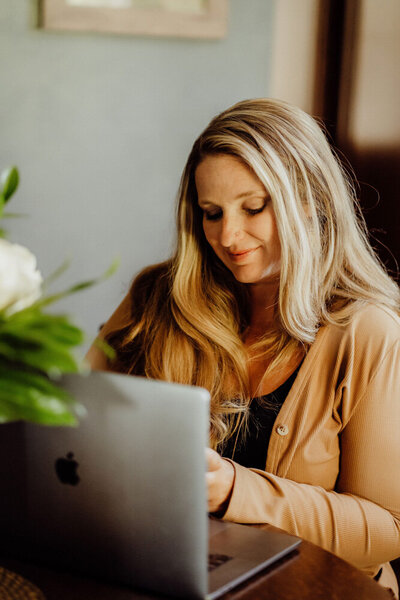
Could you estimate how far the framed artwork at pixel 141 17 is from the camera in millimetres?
2195

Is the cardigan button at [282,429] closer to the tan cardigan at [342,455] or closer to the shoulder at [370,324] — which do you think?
the tan cardigan at [342,455]

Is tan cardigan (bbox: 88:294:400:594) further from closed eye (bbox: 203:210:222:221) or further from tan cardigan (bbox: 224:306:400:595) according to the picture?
closed eye (bbox: 203:210:222:221)

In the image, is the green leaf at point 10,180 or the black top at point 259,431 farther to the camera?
the black top at point 259,431

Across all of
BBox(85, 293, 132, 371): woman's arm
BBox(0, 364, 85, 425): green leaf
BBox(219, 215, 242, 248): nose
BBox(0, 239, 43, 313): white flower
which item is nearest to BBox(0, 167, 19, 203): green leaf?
BBox(0, 239, 43, 313): white flower

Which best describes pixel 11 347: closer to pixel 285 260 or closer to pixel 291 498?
pixel 291 498

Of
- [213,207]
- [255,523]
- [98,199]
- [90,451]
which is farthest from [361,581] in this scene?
[98,199]

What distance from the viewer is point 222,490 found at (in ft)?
3.77

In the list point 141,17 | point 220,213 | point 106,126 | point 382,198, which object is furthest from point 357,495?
point 141,17

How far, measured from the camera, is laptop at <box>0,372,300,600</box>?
0.75m

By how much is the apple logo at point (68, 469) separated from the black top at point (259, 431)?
645 mm

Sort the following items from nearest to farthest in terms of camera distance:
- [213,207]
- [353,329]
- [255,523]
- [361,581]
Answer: [361,581]
[255,523]
[353,329]
[213,207]

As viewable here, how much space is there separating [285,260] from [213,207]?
0.62 ft

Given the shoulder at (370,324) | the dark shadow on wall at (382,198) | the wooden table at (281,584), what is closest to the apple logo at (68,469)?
the wooden table at (281,584)

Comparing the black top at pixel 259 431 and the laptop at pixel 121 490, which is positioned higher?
the laptop at pixel 121 490
